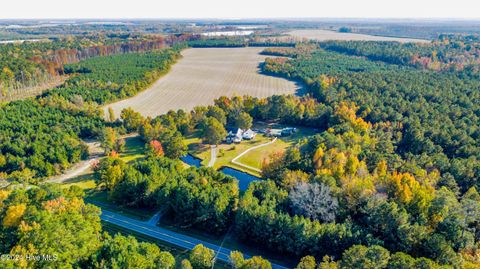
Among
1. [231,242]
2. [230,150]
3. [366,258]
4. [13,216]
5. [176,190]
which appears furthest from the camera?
[230,150]

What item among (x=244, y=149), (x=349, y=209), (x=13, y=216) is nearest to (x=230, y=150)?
(x=244, y=149)

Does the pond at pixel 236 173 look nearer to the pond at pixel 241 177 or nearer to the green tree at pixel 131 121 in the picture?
the pond at pixel 241 177

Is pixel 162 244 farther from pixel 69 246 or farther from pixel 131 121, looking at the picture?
pixel 131 121

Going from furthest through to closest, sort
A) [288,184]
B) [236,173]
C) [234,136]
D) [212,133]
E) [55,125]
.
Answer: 1. [234,136]
2. [55,125]
3. [212,133]
4. [236,173]
5. [288,184]

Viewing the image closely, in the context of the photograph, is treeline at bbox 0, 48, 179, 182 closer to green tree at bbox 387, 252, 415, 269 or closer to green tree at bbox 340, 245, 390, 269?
green tree at bbox 340, 245, 390, 269

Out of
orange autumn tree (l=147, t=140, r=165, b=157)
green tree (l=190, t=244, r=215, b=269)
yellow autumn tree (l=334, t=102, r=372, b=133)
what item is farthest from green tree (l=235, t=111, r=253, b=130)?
green tree (l=190, t=244, r=215, b=269)

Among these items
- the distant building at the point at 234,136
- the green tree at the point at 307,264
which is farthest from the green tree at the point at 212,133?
the green tree at the point at 307,264
